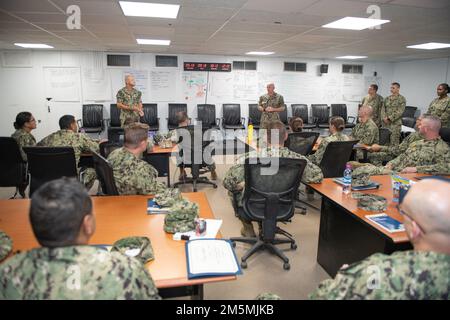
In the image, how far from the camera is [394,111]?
21.1 feet

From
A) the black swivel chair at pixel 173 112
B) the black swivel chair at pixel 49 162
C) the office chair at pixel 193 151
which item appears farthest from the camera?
the black swivel chair at pixel 173 112

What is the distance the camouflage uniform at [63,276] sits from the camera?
92 cm

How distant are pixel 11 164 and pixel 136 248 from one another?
305cm

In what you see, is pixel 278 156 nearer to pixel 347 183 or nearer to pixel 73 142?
pixel 347 183

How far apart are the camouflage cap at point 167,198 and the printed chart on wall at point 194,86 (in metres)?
6.00

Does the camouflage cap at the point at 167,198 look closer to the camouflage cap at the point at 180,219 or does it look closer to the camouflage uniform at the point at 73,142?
the camouflage cap at the point at 180,219

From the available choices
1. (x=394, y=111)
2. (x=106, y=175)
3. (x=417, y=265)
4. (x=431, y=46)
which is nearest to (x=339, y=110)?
(x=394, y=111)

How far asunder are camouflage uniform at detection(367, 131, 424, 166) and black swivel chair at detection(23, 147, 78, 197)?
3.94 metres

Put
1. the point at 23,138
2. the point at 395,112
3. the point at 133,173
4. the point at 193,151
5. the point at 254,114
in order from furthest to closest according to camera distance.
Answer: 1. the point at 254,114
2. the point at 395,112
3. the point at 193,151
4. the point at 23,138
5. the point at 133,173

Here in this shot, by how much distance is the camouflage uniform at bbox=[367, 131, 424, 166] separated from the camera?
3801 millimetres

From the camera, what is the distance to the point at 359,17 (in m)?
3.39

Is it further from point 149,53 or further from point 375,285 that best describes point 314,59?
point 375,285

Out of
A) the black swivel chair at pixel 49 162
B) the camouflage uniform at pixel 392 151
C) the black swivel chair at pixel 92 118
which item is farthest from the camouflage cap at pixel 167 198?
the black swivel chair at pixel 92 118

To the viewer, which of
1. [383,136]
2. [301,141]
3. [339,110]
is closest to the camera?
[301,141]
